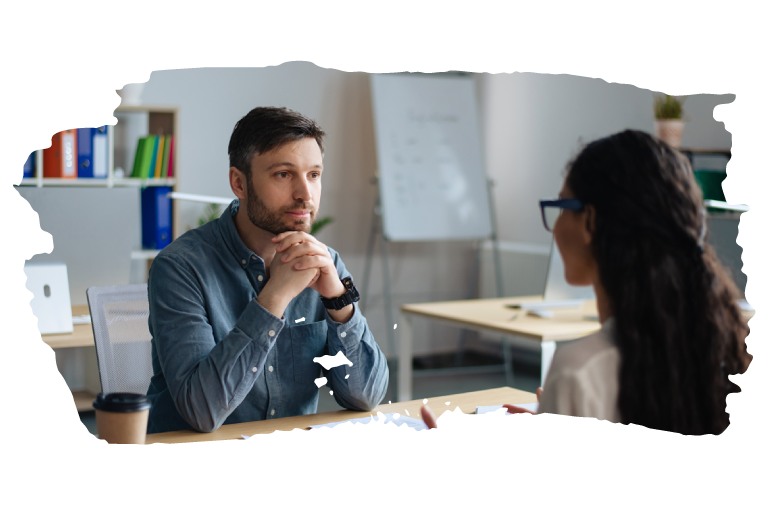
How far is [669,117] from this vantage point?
3363 mm

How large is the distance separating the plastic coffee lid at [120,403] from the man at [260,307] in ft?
0.79

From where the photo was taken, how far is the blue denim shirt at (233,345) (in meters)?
1.23

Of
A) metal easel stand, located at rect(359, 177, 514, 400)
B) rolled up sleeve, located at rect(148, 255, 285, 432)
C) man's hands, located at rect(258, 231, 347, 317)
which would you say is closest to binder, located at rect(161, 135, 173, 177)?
rolled up sleeve, located at rect(148, 255, 285, 432)

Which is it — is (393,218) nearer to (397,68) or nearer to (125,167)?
(125,167)

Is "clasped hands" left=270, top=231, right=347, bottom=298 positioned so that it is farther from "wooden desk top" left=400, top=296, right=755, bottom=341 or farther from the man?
"wooden desk top" left=400, top=296, right=755, bottom=341

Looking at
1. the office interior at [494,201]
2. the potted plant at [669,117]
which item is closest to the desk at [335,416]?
the office interior at [494,201]

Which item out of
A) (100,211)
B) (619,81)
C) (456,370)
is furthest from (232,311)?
(456,370)

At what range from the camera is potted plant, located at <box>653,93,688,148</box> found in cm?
331

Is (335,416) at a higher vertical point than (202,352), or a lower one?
lower

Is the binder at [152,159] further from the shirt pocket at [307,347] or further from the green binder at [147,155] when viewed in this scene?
the shirt pocket at [307,347]

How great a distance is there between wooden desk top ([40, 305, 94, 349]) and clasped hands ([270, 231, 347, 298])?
1.07ft

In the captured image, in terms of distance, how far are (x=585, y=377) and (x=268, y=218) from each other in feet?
1.86

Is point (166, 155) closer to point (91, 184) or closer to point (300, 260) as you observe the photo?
point (91, 184)

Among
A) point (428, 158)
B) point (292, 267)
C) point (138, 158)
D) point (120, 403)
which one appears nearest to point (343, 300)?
point (292, 267)
